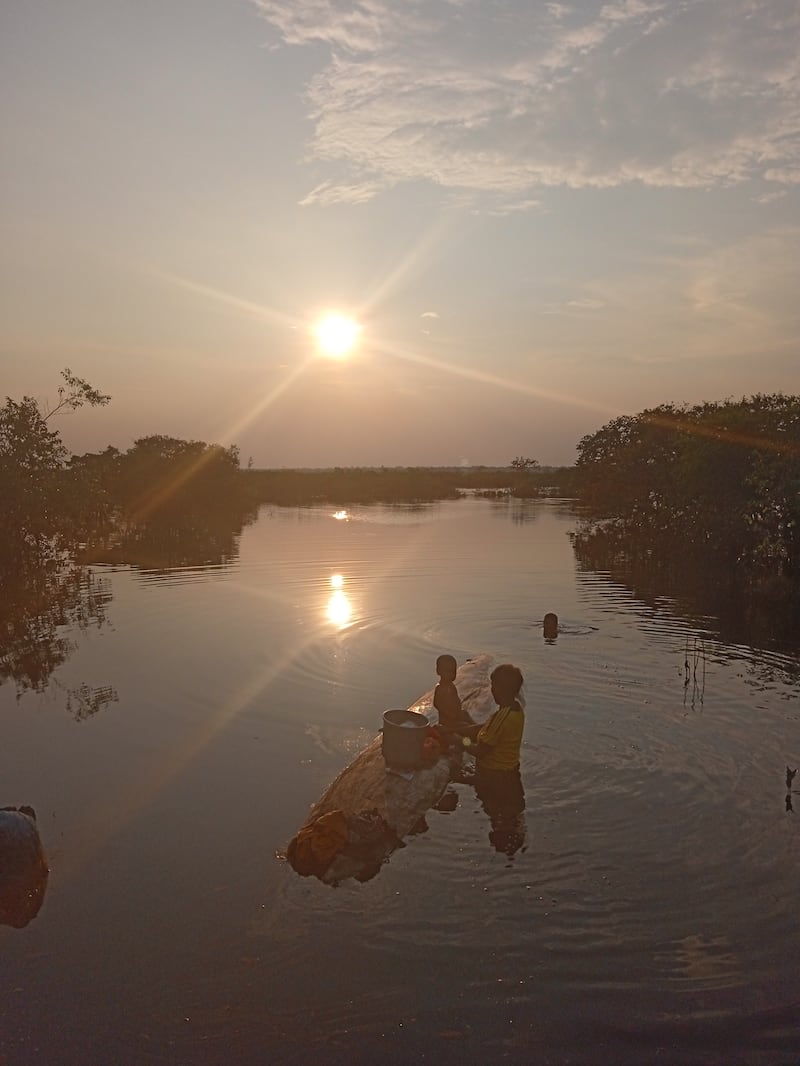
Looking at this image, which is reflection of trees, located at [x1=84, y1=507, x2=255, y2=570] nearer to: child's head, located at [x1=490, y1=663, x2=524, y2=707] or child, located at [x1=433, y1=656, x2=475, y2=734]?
child, located at [x1=433, y1=656, x2=475, y2=734]

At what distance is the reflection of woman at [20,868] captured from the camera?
841 centimetres

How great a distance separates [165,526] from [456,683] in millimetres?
49867

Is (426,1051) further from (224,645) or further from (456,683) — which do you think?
(224,645)

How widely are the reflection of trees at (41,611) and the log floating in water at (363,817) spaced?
992 centimetres

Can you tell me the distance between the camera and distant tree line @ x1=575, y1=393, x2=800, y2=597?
3166 centimetres

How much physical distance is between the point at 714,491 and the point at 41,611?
2801cm

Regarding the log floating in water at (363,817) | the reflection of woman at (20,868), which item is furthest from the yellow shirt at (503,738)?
the reflection of woman at (20,868)

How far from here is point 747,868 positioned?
29.5ft

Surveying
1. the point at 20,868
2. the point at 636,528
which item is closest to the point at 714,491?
the point at 636,528

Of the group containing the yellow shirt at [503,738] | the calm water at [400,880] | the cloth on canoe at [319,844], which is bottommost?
the calm water at [400,880]

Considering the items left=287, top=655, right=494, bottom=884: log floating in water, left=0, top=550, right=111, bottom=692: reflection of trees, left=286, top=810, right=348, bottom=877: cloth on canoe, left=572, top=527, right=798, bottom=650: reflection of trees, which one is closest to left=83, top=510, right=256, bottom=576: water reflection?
left=0, top=550, right=111, bottom=692: reflection of trees

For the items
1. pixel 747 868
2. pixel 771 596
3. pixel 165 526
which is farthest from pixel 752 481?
pixel 165 526

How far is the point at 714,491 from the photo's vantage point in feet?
120

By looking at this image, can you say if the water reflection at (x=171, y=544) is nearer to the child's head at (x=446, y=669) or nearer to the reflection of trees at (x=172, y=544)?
the reflection of trees at (x=172, y=544)
